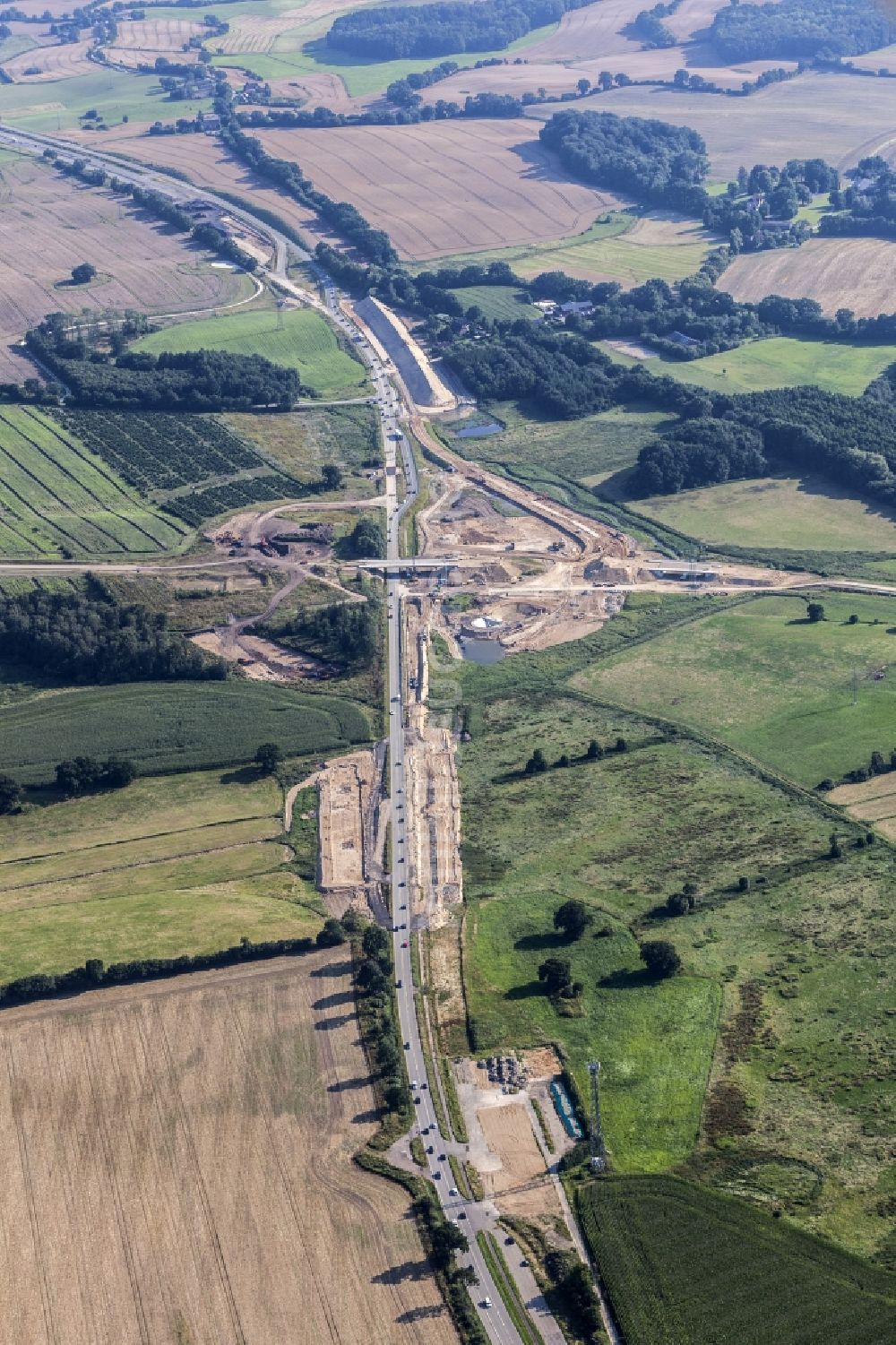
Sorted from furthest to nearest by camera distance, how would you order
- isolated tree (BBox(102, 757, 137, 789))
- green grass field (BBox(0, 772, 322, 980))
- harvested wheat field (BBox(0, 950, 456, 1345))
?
isolated tree (BBox(102, 757, 137, 789)) < green grass field (BBox(0, 772, 322, 980)) < harvested wheat field (BBox(0, 950, 456, 1345))

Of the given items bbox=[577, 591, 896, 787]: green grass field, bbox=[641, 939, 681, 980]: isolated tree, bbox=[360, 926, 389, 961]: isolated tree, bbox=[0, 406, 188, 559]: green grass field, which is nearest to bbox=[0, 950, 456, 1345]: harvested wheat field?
bbox=[360, 926, 389, 961]: isolated tree

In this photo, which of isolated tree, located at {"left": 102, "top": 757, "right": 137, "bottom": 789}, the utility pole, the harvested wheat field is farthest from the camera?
isolated tree, located at {"left": 102, "top": 757, "right": 137, "bottom": 789}

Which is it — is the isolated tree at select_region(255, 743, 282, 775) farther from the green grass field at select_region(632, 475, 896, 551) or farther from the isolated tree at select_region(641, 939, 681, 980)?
the green grass field at select_region(632, 475, 896, 551)

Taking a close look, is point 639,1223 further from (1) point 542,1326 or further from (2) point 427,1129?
(2) point 427,1129

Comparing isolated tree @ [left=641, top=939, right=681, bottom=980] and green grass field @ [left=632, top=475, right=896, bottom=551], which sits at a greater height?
green grass field @ [left=632, top=475, right=896, bottom=551]

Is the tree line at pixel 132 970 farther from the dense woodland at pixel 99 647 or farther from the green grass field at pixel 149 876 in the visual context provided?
the dense woodland at pixel 99 647

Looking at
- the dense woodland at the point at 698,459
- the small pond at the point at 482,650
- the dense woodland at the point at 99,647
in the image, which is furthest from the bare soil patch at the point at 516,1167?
the dense woodland at the point at 698,459

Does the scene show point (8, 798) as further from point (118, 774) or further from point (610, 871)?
point (610, 871)

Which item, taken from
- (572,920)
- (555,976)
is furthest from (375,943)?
(572,920)
